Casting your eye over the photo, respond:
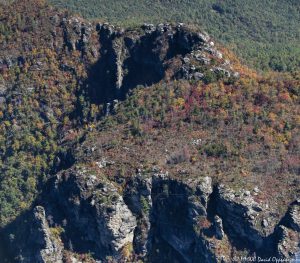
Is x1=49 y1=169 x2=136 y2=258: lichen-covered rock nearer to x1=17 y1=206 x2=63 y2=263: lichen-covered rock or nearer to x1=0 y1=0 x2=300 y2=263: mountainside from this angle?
x1=0 y1=0 x2=300 y2=263: mountainside

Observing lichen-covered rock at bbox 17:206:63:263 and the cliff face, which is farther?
lichen-covered rock at bbox 17:206:63:263

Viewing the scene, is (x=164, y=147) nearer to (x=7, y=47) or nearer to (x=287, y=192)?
(x=287, y=192)

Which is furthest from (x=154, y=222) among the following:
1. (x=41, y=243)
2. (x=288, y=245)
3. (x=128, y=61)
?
(x=128, y=61)

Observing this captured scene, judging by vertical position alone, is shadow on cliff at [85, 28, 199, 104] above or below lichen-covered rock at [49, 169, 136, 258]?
above

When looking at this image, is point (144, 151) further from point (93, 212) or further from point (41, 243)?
point (41, 243)

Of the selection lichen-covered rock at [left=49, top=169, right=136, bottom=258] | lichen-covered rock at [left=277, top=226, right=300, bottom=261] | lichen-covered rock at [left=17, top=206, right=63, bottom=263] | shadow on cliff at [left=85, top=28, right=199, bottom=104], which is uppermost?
shadow on cliff at [left=85, top=28, right=199, bottom=104]

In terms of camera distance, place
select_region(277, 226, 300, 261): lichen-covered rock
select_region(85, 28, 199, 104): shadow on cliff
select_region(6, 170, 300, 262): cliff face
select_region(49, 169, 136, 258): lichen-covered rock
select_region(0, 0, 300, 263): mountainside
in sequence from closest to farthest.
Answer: select_region(277, 226, 300, 261): lichen-covered rock → select_region(6, 170, 300, 262): cliff face → select_region(0, 0, 300, 263): mountainside → select_region(49, 169, 136, 258): lichen-covered rock → select_region(85, 28, 199, 104): shadow on cliff

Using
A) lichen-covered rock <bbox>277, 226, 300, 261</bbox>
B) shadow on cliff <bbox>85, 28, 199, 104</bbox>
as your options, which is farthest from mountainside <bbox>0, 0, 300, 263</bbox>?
shadow on cliff <bbox>85, 28, 199, 104</bbox>

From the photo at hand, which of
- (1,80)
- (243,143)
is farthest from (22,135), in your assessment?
(243,143)

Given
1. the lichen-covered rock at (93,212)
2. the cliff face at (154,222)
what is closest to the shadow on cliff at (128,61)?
the lichen-covered rock at (93,212)
